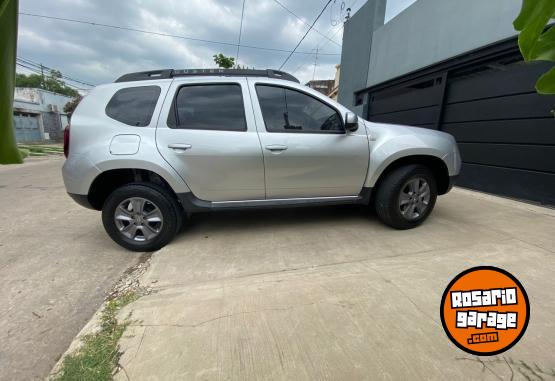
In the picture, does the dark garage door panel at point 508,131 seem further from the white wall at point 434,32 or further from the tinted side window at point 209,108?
the tinted side window at point 209,108

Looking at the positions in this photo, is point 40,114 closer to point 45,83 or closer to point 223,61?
point 223,61

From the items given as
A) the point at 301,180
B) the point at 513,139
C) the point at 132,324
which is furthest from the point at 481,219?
the point at 132,324

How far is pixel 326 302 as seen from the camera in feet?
5.88

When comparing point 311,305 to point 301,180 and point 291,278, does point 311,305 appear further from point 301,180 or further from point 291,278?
point 301,180

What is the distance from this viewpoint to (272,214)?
3.66 meters

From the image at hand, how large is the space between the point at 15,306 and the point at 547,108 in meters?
6.51

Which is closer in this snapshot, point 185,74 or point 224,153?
point 224,153

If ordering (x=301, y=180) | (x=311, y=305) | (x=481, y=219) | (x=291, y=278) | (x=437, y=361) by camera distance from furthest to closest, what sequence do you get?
(x=481, y=219), (x=301, y=180), (x=291, y=278), (x=311, y=305), (x=437, y=361)

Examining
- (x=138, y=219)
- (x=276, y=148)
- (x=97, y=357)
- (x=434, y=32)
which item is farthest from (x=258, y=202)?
(x=434, y=32)

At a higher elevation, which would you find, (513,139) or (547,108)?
(547,108)

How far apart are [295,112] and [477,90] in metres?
4.10

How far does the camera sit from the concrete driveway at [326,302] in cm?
134

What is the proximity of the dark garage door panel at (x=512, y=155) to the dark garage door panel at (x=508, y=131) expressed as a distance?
0.29 ft

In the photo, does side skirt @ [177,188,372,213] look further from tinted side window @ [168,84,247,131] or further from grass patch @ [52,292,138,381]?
grass patch @ [52,292,138,381]
